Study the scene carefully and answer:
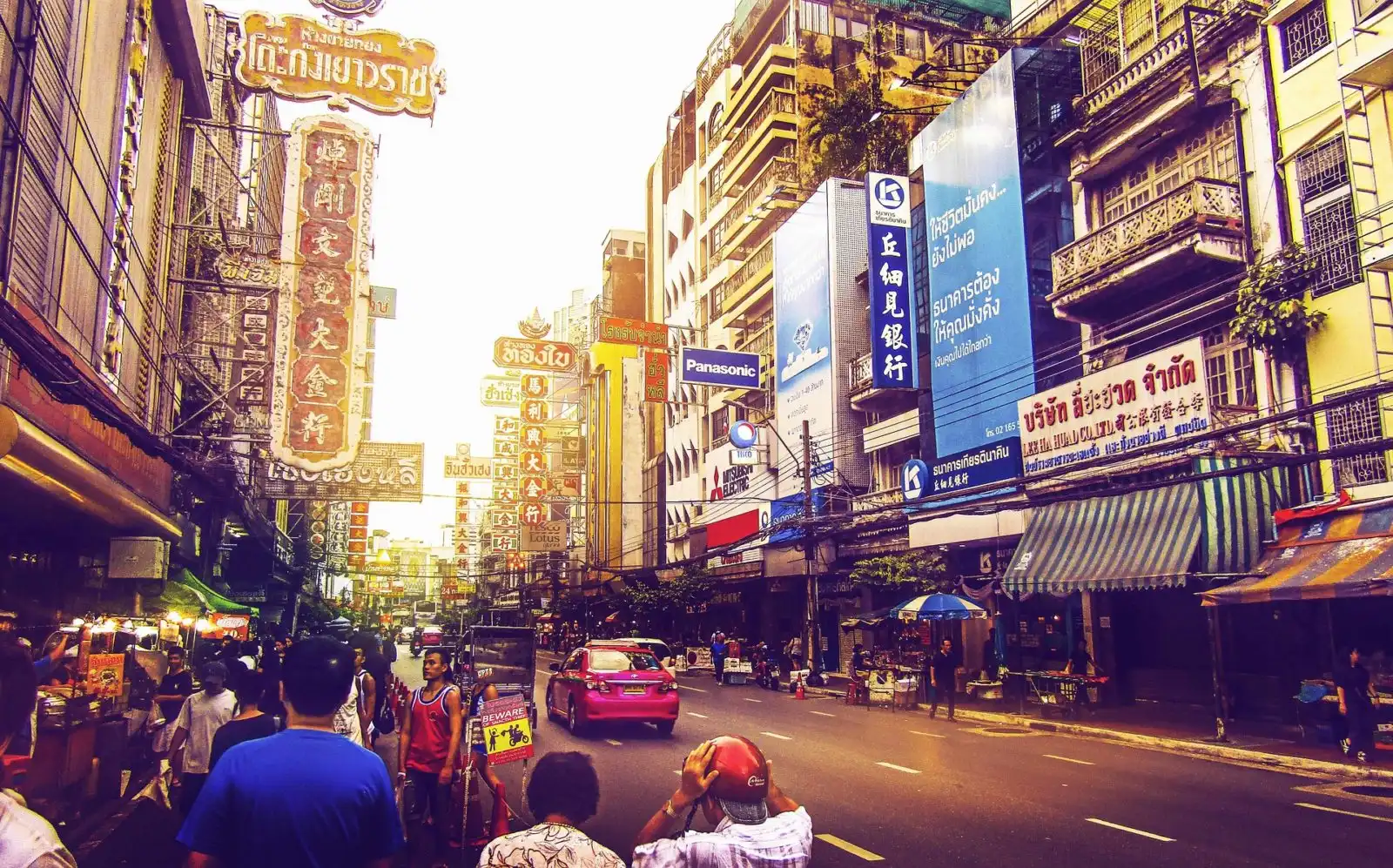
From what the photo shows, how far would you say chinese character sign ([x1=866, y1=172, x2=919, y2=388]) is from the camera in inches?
1281

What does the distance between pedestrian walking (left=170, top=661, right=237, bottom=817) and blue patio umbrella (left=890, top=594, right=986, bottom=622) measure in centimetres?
1804

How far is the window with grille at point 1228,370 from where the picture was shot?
20094mm

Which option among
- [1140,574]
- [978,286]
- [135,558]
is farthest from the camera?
[978,286]

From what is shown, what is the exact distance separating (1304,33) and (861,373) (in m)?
18.3

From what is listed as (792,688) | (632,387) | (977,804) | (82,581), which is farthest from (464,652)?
(632,387)

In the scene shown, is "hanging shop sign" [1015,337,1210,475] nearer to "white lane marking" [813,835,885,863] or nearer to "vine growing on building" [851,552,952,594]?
"vine growing on building" [851,552,952,594]

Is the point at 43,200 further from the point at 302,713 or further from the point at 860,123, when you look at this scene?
the point at 860,123

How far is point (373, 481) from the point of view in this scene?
43375mm

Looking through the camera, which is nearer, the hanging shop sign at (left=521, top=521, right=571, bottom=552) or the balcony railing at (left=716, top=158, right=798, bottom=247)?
the balcony railing at (left=716, top=158, right=798, bottom=247)

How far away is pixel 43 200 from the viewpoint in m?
14.9

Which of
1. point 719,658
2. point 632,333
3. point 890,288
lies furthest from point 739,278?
point 719,658

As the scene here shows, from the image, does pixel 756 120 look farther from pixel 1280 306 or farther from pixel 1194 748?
pixel 1194 748

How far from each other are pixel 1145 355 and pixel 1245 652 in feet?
20.5

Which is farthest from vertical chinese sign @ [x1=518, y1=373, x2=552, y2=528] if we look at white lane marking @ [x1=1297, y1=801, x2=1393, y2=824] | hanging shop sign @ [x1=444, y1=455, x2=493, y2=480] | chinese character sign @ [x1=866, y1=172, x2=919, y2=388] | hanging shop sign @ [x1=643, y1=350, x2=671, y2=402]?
white lane marking @ [x1=1297, y1=801, x2=1393, y2=824]
